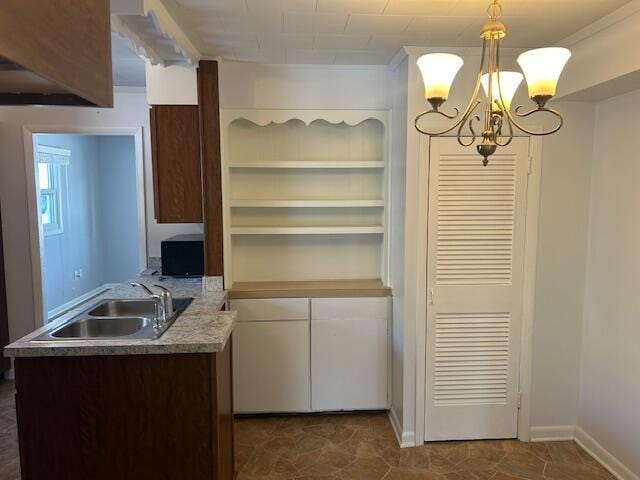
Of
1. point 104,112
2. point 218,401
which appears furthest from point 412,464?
point 104,112

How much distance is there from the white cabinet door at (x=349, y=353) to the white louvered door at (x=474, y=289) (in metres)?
0.43

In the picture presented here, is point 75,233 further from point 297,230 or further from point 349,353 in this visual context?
point 349,353

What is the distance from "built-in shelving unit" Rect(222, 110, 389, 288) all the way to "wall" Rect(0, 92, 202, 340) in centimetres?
70

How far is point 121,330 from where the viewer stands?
7.97ft

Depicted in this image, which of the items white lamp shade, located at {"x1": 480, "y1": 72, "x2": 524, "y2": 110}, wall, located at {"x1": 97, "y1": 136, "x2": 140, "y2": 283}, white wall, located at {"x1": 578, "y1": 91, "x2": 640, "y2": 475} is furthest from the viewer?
wall, located at {"x1": 97, "y1": 136, "x2": 140, "y2": 283}

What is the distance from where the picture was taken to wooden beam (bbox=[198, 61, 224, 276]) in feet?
9.56

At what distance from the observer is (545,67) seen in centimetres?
141

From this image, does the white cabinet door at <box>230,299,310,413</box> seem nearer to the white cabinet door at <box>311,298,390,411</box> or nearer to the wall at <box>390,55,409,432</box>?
the white cabinet door at <box>311,298,390,411</box>

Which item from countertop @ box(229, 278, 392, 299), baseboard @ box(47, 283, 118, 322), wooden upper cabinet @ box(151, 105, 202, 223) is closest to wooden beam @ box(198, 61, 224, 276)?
wooden upper cabinet @ box(151, 105, 202, 223)

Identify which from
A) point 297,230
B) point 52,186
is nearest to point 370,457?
point 297,230

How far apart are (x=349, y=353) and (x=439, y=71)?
2.20 m

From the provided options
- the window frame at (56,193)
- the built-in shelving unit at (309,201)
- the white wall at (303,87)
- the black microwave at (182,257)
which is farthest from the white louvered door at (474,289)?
the window frame at (56,193)

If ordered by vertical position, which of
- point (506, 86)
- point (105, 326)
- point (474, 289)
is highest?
point (506, 86)

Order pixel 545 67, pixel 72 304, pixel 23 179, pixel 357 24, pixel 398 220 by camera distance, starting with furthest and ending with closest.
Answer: pixel 72 304 < pixel 23 179 < pixel 398 220 < pixel 357 24 < pixel 545 67
